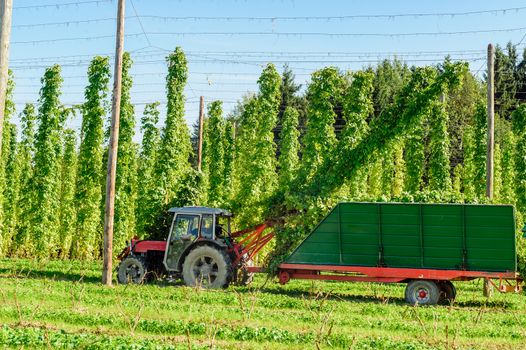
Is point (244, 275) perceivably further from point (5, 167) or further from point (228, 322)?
point (5, 167)

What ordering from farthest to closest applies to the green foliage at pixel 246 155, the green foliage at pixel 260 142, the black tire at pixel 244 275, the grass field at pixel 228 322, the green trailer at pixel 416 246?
1. the green foliage at pixel 246 155
2. the green foliage at pixel 260 142
3. the black tire at pixel 244 275
4. the green trailer at pixel 416 246
5. the grass field at pixel 228 322

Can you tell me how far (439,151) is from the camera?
30719mm

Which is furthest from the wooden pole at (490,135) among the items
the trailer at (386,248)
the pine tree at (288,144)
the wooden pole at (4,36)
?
the wooden pole at (4,36)

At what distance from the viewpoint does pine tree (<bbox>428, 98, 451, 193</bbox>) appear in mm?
30125

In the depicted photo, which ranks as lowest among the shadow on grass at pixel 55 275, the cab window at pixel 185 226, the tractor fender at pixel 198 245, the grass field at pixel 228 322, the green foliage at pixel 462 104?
the grass field at pixel 228 322

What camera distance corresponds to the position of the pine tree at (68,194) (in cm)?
3250

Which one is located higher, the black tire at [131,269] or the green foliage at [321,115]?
the green foliage at [321,115]

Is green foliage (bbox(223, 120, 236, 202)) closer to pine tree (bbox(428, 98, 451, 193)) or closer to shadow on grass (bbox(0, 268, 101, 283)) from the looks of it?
pine tree (bbox(428, 98, 451, 193))

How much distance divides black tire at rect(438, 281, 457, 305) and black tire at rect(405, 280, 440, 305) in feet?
1.47

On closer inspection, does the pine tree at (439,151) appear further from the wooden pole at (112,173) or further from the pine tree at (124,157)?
the wooden pole at (112,173)

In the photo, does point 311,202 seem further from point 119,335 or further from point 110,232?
point 119,335

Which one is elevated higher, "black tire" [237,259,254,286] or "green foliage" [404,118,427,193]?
"green foliage" [404,118,427,193]

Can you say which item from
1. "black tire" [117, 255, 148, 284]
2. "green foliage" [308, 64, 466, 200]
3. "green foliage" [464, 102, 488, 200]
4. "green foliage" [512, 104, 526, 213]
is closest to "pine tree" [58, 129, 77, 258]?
"black tire" [117, 255, 148, 284]

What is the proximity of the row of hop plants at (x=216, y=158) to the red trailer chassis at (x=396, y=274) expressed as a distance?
230 cm
